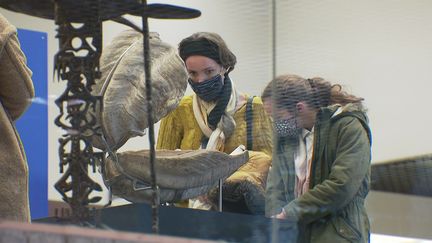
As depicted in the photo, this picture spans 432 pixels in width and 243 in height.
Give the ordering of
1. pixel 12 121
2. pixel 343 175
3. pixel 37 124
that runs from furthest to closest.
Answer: pixel 12 121 → pixel 37 124 → pixel 343 175

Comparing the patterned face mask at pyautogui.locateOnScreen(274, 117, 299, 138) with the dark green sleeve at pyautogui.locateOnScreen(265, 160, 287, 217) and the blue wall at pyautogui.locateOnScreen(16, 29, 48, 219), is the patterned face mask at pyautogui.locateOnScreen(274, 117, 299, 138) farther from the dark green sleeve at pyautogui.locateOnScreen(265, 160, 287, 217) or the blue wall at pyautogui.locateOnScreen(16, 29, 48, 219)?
the blue wall at pyautogui.locateOnScreen(16, 29, 48, 219)

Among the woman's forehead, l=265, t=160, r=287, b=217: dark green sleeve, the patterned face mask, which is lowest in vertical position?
l=265, t=160, r=287, b=217: dark green sleeve

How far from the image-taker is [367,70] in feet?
5.83

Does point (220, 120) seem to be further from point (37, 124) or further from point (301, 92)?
→ point (37, 124)

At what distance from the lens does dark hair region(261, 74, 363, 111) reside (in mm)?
1825

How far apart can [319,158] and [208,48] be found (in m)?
0.32

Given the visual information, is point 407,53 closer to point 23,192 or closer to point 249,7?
point 249,7

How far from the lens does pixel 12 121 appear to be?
2.15m

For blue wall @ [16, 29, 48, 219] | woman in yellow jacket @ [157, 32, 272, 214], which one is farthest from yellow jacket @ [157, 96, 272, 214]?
blue wall @ [16, 29, 48, 219]

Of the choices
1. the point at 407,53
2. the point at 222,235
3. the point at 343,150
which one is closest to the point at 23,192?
the point at 222,235

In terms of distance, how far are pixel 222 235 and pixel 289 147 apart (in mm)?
233

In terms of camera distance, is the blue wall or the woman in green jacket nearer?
the woman in green jacket

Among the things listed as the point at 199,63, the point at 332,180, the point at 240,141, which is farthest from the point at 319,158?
the point at 199,63

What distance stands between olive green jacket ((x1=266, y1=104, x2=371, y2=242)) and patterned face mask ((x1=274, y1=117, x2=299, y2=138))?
14 mm
